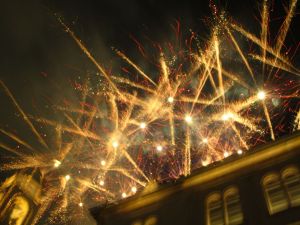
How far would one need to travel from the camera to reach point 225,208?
792 inches

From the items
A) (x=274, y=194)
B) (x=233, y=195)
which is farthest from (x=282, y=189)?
(x=233, y=195)

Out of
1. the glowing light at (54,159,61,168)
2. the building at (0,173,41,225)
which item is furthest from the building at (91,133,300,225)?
the building at (0,173,41,225)

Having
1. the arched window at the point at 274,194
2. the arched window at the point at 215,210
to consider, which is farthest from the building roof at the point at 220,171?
the arched window at the point at 274,194

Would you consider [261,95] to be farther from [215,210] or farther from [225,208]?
[215,210]

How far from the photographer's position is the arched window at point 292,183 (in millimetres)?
18047

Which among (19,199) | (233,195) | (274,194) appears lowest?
(274,194)

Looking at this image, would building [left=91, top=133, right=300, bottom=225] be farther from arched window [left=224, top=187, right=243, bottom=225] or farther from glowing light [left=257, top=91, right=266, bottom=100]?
glowing light [left=257, top=91, right=266, bottom=100]

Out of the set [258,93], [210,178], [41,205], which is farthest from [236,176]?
[41,205]

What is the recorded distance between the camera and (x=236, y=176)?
69.4 feet

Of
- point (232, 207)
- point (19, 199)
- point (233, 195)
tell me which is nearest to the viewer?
point (232, 207)

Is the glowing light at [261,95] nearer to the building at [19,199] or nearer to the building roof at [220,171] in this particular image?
the building roof at [220,171]

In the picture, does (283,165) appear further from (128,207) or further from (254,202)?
(128,207)

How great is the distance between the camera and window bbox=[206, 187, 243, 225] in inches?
762

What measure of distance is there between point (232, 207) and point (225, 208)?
403 millimetres
